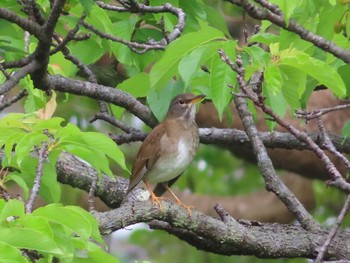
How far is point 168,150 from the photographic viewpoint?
5.73 metres

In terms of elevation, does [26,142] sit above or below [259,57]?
below

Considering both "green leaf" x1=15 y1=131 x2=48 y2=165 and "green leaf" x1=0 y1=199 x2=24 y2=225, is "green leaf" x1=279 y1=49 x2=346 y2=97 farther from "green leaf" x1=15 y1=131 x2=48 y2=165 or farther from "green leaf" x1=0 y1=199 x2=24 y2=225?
"green leaf" x1=0 y1=199 x2=24 y2=225

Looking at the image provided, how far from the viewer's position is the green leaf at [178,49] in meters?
3.92

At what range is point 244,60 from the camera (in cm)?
462

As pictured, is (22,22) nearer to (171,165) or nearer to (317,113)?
(317,113)

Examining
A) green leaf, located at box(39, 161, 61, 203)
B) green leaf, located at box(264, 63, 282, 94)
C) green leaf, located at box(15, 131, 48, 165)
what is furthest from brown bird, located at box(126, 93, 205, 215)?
green leaf, located at box(15, 131, 48, 165)

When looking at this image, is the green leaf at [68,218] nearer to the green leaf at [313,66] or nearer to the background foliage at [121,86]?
the background foliage at [121,86]

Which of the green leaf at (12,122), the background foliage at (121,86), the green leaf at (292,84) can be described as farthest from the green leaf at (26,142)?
the green leaf at (292,84)

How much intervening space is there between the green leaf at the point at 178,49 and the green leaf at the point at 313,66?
0.31 meters

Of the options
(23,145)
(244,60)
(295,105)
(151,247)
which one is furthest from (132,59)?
(151,247)

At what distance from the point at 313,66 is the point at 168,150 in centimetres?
204

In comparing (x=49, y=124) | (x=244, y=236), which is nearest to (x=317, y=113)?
(x=244, y=236)

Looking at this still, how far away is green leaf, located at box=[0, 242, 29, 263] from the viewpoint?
9.66 ft

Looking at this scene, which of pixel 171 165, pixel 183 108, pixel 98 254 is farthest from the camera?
pixel 183 108
